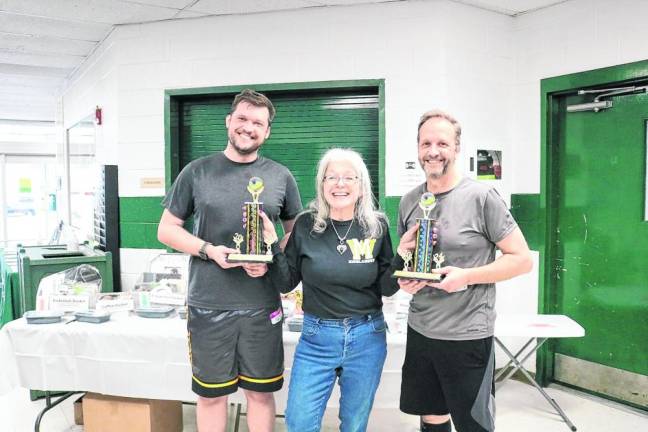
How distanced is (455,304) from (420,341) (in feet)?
0.64

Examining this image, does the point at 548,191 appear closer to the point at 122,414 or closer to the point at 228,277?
the point at 228,277

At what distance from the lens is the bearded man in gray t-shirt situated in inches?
84.4

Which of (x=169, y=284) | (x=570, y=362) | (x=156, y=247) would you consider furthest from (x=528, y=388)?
(x=156, y=247)

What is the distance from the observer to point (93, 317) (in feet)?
9.27

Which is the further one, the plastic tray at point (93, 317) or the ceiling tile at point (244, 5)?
the ceiling tile at point (244, 5)

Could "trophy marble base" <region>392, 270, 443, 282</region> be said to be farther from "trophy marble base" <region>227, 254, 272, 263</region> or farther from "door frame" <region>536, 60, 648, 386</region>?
"door frame" <region>536, 60, 648, 386</region>

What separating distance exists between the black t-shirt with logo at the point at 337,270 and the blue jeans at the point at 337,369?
56 mm

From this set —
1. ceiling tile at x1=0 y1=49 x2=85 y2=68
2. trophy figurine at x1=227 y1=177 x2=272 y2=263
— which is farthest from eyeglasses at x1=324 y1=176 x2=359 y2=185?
ceiling tile at x1=0 y1=49 x2=85 y2=68

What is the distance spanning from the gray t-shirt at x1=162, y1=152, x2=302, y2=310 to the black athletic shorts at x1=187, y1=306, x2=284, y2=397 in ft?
0.15

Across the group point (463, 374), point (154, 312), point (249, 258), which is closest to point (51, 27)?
point (154, 312)

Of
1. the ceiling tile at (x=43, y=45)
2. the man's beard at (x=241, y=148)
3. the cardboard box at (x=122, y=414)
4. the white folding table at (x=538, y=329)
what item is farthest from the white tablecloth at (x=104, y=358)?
the ceiling tile at (x=43, y=45)

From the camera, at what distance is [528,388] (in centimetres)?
393

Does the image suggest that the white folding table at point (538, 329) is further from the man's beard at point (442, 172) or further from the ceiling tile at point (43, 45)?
the ceiling tile at point (43, 45)

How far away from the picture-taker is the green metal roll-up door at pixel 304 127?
3.99 m
